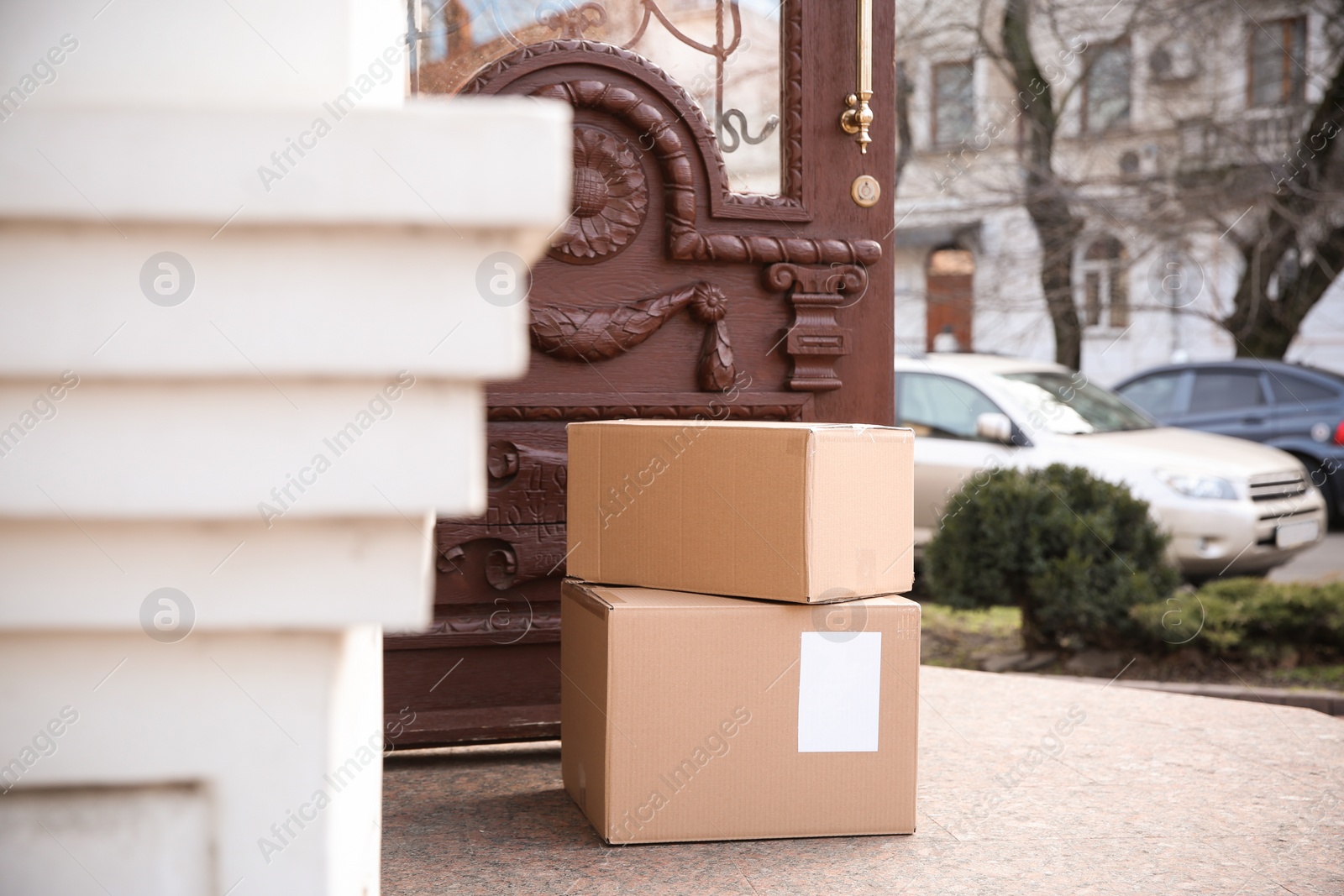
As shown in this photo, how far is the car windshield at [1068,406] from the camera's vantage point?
20.1 ft

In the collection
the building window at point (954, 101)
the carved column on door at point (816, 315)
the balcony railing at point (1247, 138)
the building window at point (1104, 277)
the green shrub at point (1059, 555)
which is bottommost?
the green shrub at point (1059, 555)

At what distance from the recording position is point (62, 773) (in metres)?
0.79

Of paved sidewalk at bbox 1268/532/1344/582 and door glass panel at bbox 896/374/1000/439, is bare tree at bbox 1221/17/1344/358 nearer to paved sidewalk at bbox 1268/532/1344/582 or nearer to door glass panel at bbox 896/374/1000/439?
paved sidewalk at bbox 1268/532/1344/582

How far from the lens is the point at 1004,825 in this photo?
211cm

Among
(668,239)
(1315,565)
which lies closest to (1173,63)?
(1315,565)

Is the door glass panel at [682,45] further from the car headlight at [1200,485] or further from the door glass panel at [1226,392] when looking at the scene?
the door glass panel at [1226,392]

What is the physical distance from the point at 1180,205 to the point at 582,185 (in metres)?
8.67

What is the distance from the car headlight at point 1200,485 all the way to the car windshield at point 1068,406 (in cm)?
55

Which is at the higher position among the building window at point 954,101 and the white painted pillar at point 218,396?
the building window at point 954,101

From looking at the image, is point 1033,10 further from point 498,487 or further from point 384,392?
point 384,392

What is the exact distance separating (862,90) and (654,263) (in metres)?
0.65

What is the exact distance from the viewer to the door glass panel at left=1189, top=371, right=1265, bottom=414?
9.06 m

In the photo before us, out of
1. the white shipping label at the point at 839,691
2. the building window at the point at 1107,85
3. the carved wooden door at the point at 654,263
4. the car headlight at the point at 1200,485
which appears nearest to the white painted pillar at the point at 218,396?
the white shipping label at the point at 839,691

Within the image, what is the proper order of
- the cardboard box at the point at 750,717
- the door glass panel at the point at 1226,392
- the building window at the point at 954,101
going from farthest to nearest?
1. the building window at the point at 954,101
2. the door glass panel at the point at 1226,392
3. the cardboard box at the point at 750,717
